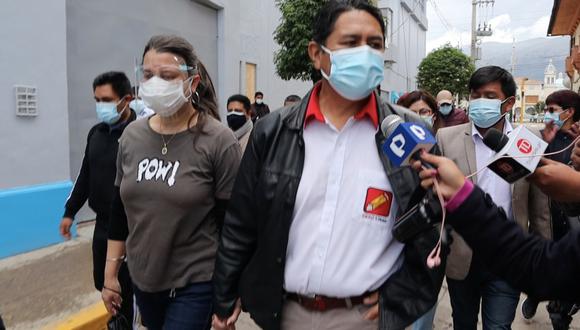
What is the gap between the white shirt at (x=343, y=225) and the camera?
1692 mm

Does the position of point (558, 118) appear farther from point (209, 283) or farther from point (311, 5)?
point (311, 5)

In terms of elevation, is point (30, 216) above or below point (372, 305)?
below

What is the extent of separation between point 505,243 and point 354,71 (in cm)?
88

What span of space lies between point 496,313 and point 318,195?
1.55 m

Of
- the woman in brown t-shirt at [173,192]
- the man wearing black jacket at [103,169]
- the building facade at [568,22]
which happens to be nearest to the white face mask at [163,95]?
the woman in brown t-shirt at [173,192]

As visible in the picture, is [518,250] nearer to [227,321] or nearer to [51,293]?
[227,321]

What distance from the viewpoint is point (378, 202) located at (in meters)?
1.69

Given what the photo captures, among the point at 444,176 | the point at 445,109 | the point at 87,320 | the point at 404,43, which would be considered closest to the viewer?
the point at 444,176

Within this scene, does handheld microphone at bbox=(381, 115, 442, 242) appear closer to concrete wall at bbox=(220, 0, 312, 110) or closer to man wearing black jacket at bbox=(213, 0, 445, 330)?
man wearing black jacket at bbox=(213, 0, 445, 330)

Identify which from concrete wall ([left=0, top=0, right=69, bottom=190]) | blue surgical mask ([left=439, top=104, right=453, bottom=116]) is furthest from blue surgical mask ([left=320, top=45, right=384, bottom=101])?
concrete wall ([left=0, top=0, right=69, bottom=190])

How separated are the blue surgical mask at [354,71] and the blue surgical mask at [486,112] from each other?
1.19 m

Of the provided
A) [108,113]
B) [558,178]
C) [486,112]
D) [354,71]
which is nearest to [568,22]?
[486,112]

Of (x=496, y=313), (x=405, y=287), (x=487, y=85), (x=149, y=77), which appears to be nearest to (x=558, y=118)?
(x=487, y=85)

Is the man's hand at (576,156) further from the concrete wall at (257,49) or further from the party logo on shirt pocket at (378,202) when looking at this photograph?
the concrete wall at (257,49)
